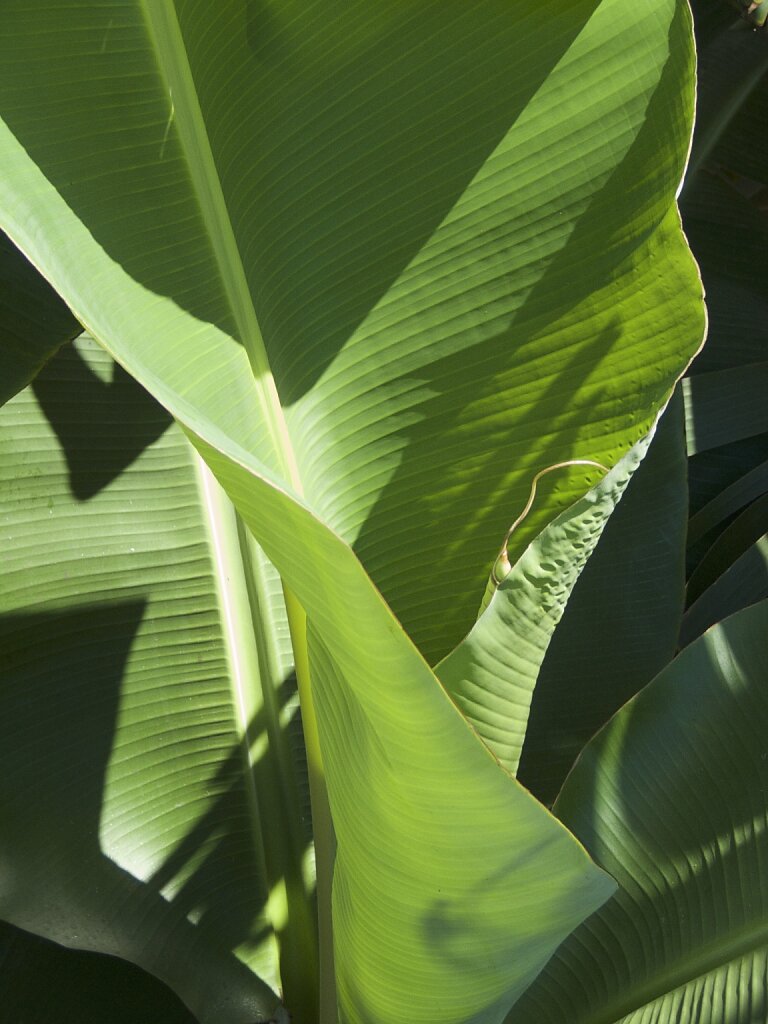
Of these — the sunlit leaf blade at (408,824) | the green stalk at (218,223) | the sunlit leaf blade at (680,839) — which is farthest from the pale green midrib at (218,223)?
the sunlit leaf blade at (680,839)

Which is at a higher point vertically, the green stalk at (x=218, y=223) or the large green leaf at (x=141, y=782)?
the green stalk at (x=218, y=223)

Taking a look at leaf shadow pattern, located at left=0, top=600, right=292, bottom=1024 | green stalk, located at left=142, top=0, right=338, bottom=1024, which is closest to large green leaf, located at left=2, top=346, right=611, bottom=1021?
leaf shadow pattern, located at left=0, top=600, right=292, bottom=1024

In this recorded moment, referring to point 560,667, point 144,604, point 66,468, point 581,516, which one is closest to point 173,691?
point 144,604

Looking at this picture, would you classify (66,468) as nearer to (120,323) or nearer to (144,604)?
(144,604)

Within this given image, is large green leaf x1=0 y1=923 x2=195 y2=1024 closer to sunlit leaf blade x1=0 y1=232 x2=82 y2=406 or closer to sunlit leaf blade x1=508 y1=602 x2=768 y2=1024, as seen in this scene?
sunlit leaf blade x1=508 y1=602 x2=768 y2=1024

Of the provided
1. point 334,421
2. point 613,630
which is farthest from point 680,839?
point 334,421

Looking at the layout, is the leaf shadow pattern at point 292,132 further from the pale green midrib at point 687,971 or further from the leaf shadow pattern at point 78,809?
the pale green midrib at point 687,971
